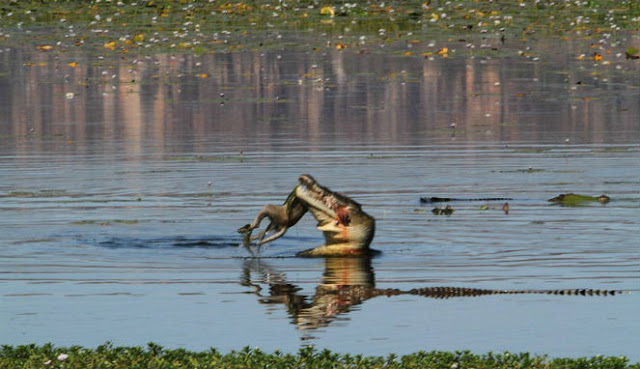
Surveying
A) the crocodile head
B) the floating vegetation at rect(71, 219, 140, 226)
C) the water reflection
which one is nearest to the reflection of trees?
the floating vegetation at rect(71, 219, 140, 226)

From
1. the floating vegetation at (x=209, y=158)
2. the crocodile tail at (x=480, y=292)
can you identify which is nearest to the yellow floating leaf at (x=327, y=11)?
the floating vegetation at (x=209, y=158)

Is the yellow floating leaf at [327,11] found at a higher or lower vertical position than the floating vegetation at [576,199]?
higher

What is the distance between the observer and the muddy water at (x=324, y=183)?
11.5 m

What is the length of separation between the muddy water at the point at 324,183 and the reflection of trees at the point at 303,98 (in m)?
0.08

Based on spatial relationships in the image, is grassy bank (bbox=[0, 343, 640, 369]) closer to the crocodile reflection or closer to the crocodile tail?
the crocodile reflection

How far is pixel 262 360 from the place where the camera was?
9938 millimetres

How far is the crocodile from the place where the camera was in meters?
15.0

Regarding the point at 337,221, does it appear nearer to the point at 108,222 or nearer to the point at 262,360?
the point at 108,222

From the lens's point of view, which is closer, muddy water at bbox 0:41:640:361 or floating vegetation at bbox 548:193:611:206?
muddy water at bbox 0:41:640:361

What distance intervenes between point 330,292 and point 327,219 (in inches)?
93.9

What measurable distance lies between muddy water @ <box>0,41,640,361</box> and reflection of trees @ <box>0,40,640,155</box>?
0.08 metres

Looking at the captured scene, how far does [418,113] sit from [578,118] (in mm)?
2450

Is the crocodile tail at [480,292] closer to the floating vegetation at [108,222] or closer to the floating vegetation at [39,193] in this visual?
the floating vegetation at [108,222]

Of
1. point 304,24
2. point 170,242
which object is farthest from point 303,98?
point 170,242
